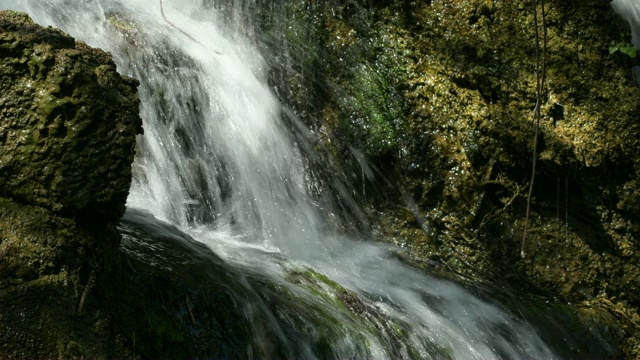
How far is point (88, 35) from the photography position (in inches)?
200

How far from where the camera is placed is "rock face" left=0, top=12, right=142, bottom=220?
247 centimetres

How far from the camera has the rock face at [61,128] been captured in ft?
8.10

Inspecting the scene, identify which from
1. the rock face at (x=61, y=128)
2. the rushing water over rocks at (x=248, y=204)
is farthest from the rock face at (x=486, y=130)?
the rock face at (x=61, y=128)

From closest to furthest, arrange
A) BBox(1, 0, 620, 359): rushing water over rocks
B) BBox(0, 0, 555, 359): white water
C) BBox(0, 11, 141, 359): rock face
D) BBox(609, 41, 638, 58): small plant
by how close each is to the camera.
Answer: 1. BBox(0, 11, 141, 359): rock face
2. BBox(1, 0, 620, 359): rushing water over rocks
3. BBox(0, 0, 555, 359): white water
4. BBox(609, 41, 638, 58): small plant

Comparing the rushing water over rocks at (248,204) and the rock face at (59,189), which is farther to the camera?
the rushing water over rocks at (248,204)

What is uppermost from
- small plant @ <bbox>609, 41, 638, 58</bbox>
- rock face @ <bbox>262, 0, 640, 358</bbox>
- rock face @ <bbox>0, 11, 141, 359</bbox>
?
small plant @ <bbox>609, 41, 638, 58</bbox>

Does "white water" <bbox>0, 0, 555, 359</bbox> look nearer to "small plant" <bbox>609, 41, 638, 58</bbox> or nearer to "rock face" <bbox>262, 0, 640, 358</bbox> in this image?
"rock face" <bbox>262, 0, 640, 358</bbox>

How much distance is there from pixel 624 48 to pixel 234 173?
2.81 metres

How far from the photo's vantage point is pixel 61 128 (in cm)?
252

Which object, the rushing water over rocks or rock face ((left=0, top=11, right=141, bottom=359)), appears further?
the rushing water over rocks

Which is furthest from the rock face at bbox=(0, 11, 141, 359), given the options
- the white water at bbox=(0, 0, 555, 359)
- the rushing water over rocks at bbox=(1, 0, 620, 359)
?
the white water at bbox=(0, 0, 555, 359)

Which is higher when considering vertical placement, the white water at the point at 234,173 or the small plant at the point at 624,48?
the small plant at the point at 624,48

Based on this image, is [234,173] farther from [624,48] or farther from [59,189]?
[624,48]

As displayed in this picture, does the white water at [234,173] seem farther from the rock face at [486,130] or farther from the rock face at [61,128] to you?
the rock face at [61,128]
